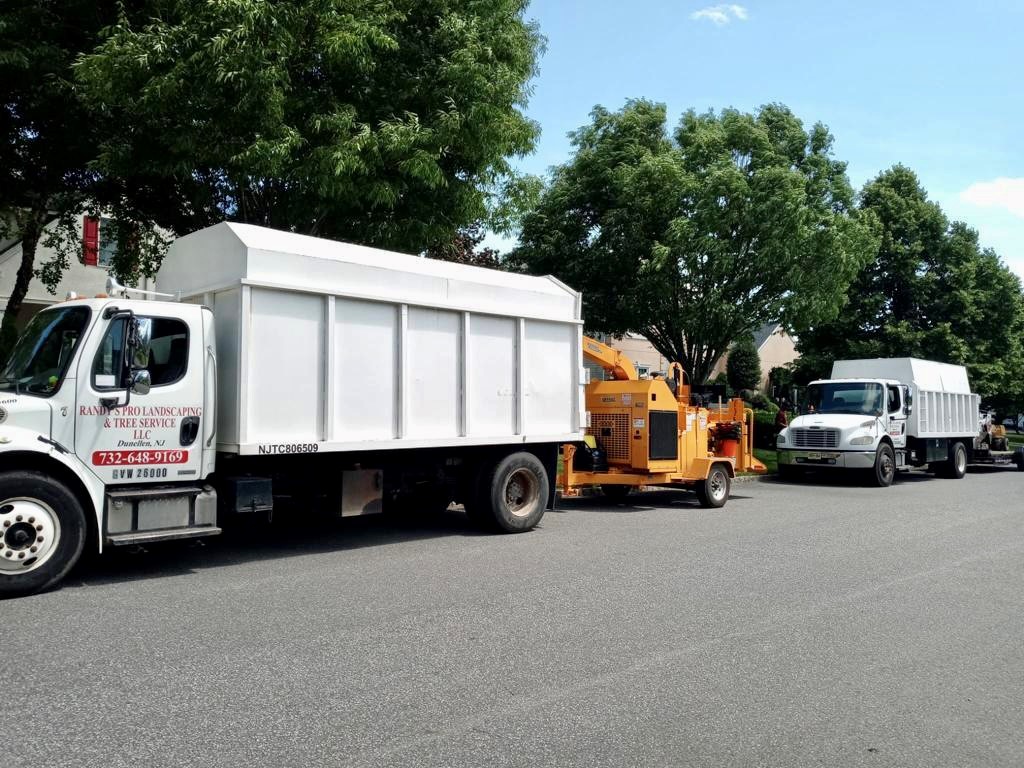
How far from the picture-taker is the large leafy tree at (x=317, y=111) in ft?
33.4

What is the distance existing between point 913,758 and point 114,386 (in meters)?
6.58

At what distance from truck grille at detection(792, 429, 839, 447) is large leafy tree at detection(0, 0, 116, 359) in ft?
49.7

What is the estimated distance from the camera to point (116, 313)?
743 centimetres

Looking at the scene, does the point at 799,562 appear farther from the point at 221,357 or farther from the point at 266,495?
the point at 221,357

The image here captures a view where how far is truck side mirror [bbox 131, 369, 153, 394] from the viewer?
7.45 metres

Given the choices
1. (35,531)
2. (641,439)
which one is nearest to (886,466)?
(641,439)

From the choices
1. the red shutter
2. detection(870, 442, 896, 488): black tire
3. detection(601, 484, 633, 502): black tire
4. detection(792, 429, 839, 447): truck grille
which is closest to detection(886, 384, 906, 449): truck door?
detection(870, 442, 896, 488): black tire

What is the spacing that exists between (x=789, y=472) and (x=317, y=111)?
545 inches

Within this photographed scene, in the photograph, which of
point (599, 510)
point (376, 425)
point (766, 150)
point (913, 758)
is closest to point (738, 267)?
point (766, 150)

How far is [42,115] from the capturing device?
1248 centimetres

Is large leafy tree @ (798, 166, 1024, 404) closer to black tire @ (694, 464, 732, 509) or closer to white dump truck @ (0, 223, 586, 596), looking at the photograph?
black tire @ (694, 464, 732, 509)

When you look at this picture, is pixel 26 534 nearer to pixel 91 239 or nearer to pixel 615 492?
pixel 615 492

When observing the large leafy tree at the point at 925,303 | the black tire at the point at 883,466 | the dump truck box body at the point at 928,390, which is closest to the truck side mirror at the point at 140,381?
the black tire at the point at 883,466

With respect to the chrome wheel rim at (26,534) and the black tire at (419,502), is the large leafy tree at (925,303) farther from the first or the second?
the chrome wheel rim at (26,534)
